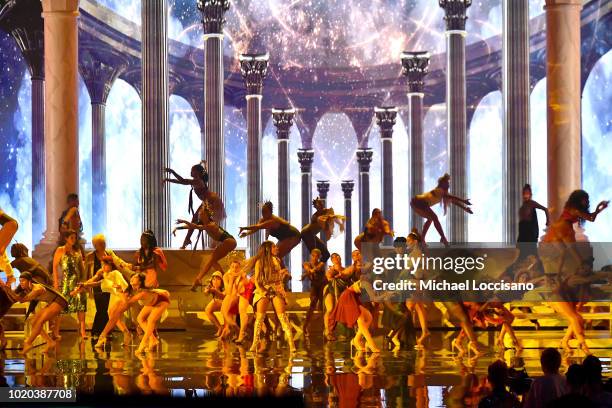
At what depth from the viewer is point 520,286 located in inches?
681

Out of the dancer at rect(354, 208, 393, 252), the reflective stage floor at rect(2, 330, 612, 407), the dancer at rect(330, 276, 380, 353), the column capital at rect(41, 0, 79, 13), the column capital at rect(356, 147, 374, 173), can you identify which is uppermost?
the column capital at rect(41, 0, 79, 13)

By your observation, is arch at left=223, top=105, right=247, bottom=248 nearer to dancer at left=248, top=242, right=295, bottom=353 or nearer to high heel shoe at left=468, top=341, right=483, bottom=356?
dancer at left=248, top=242, right=295, bottom=353

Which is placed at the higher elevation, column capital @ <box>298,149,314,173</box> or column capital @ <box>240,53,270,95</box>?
column capital @ <box>240,53,270,95</box>

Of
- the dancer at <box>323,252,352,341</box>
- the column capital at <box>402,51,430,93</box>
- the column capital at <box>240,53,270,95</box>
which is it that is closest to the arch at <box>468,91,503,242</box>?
the column capital at <box>402,51,430,93</box>

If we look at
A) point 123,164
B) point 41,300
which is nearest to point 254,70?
point 123,164

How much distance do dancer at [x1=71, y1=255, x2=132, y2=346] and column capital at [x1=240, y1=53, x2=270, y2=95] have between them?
20.1m

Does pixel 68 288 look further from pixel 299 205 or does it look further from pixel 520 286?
pixel 299 205

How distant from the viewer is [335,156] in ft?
156

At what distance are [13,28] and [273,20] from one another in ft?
55.1

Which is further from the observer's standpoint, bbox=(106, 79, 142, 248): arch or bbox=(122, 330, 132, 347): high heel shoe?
bbox=(106, 79, 142, 248): arch

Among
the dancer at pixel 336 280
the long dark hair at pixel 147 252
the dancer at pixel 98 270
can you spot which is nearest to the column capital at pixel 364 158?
the dancer at pixel 98 270

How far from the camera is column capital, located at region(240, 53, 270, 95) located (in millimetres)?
36406

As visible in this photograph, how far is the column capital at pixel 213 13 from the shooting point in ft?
95.5

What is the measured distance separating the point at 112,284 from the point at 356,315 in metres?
3.50
